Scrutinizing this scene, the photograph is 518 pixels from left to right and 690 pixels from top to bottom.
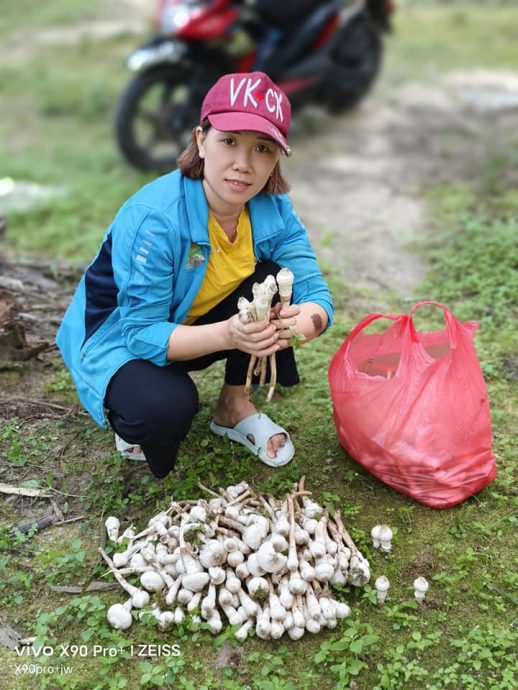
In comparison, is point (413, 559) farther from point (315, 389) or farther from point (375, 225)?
point (375, 225)

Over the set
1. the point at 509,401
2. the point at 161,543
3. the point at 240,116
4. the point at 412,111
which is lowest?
the point at 412,111

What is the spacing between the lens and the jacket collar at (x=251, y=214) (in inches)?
89.0

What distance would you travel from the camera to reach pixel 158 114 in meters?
5.34

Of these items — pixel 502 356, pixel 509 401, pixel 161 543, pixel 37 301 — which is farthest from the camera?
pixel 37 301

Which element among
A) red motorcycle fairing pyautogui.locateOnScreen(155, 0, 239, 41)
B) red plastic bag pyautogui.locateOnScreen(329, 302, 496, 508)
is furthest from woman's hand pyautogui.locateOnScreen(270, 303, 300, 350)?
red motorcycle fairing pyautogui.locateOnScreen(155, 0, 239, 41)

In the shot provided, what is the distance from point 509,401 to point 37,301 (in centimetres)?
211

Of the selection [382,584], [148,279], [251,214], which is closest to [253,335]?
[148,279]

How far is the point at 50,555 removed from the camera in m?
2.28

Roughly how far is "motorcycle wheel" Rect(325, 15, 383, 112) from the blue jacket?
4.06 metres

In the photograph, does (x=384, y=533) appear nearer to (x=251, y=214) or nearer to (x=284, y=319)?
(x=284, y=319)

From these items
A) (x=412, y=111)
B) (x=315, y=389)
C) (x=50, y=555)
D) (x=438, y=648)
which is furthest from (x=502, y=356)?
(x=412, y=111)

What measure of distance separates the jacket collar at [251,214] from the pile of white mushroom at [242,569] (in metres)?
0.80

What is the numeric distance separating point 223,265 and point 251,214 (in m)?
0.19

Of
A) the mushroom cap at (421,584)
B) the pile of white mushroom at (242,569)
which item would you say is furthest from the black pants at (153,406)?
the mushroom cap at (421,584)
